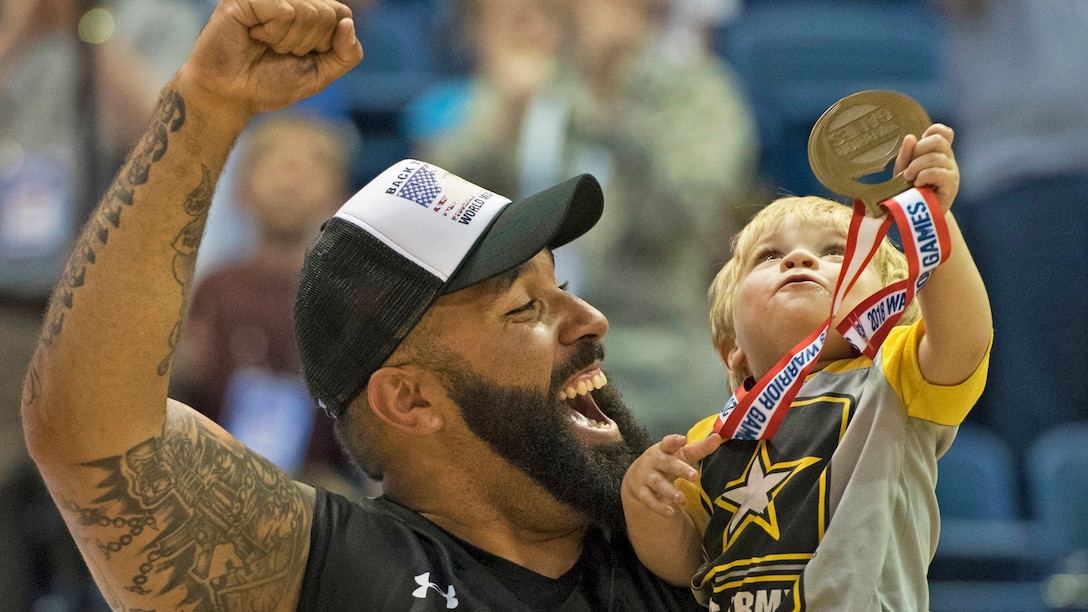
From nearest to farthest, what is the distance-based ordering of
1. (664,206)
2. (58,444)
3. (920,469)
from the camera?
(58,444)
(920,469)
(664,206)

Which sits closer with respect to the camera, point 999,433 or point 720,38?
point 999,433

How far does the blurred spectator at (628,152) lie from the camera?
4.12 metres

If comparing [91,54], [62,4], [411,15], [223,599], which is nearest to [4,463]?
[91,54]

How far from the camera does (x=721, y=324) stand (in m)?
2.09

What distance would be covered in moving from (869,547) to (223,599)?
88cm

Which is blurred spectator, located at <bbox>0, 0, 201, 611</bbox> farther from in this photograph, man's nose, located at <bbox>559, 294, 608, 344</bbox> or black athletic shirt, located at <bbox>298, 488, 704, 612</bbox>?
man's nose, located at <bbox>559, 294, 608, 344</bbox>

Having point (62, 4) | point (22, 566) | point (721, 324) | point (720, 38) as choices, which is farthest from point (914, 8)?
point (22, 566)

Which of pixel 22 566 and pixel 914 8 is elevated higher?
pixel 914 8

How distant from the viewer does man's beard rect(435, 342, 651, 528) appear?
1903 millimetres

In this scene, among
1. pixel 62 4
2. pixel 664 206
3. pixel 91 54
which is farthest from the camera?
pixel 664 206

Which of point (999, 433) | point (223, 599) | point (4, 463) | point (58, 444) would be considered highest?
point (58, 444)

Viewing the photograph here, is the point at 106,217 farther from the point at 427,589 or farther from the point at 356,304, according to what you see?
the point at 427,589

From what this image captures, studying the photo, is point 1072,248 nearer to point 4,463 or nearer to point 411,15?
point 411,15

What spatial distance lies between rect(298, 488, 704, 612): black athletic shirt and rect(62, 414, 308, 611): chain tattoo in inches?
2.2
